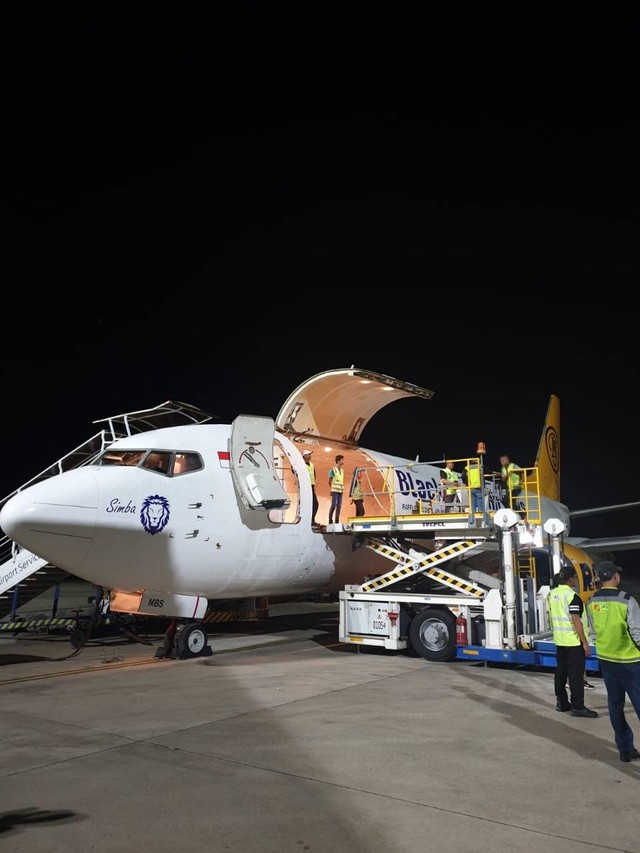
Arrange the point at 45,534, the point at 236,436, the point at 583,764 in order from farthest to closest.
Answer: the point at 236,436
the point at 45,534
the point at 583,764

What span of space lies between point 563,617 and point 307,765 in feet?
A: 13.4

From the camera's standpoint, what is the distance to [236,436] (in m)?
13.4

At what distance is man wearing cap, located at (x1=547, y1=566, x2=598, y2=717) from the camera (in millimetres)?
8641

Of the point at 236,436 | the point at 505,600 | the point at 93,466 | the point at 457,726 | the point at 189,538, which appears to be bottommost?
the point at 457,726

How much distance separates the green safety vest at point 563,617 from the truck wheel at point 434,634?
4.20 metres

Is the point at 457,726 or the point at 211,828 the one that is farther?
the point at 457,726

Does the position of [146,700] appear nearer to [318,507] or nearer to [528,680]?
[528,680]

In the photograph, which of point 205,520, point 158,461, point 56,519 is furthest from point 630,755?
point 158,461

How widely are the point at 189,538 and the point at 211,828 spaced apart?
7.59 m

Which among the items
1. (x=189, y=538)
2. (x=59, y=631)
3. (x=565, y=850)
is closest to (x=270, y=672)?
(x=189, y=538)

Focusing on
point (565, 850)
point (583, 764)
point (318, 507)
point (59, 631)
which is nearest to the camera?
point (565, 850)

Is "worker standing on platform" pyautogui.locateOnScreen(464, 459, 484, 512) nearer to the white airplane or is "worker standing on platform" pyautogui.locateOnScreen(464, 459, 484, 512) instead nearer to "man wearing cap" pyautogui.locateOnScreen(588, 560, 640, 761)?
the white airplane

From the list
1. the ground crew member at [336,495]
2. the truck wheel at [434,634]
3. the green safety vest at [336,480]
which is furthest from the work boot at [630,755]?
the green safety vest at [336,480]

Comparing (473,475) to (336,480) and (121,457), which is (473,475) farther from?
(121,457)
